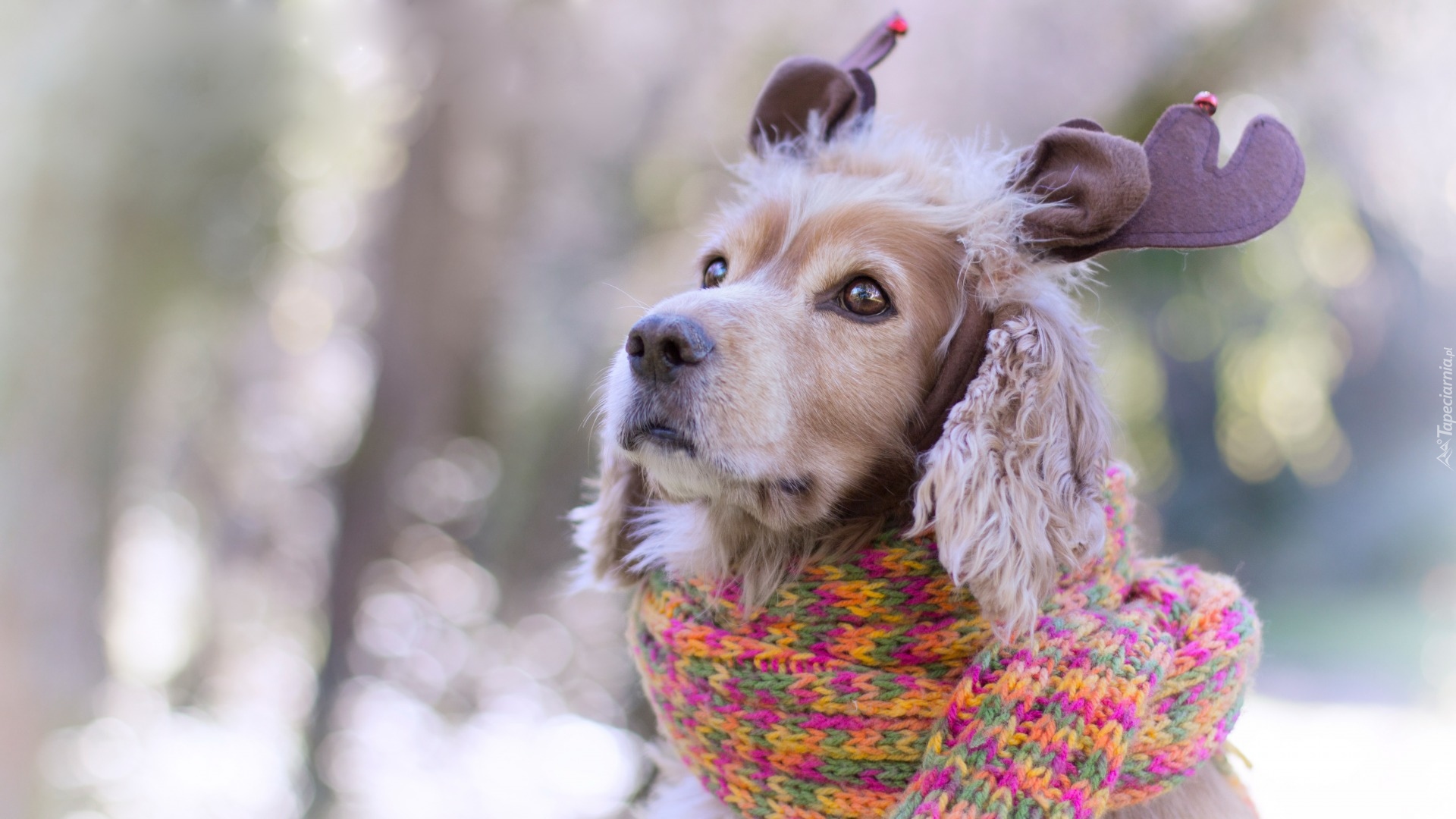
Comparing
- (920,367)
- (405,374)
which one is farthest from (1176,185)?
(405,374)

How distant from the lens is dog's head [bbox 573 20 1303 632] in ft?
3.98

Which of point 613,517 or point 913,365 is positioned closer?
point 913,365

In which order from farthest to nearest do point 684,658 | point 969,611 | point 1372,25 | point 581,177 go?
point 581,177
point 1372,25
point 684,658
point 969,611

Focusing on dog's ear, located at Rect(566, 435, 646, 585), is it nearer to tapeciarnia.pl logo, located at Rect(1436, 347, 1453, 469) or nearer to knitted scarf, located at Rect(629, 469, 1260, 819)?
knitted scarf, located at Rect(629, 469, 1260, 819)

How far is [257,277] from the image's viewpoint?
3.36 m

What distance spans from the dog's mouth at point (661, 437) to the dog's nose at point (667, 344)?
0.06 metres

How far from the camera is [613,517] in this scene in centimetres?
161

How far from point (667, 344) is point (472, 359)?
88.7 inches

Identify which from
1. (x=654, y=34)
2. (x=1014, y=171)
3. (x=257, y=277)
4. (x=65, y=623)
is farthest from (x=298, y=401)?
(x=1014, y=171)

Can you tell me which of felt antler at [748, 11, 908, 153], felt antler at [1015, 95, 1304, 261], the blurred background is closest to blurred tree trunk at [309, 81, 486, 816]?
the blurred background

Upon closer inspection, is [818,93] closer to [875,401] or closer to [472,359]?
[875,401]

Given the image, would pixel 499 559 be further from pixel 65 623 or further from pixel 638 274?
pixel 65 623

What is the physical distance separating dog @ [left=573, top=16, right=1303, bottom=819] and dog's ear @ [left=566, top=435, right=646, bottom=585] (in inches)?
1.7

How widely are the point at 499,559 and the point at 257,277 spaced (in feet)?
4.54
